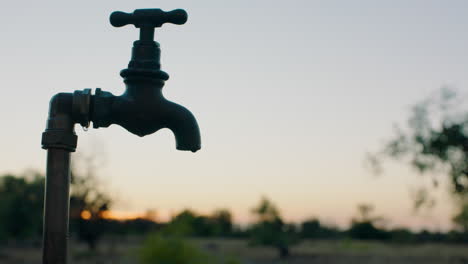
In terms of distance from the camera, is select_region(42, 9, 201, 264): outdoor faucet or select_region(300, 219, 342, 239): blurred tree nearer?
select_region(42, 9, 201, 264): outdoor faucet

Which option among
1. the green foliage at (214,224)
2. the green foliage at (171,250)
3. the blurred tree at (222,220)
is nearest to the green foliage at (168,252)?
the green foliage at (171,250)

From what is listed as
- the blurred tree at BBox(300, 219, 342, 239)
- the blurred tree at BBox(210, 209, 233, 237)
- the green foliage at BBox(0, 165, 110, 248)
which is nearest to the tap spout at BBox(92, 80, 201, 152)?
the green foliage at BBox(0, 165, 110, 248)

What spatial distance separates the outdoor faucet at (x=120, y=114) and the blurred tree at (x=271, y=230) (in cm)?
5371

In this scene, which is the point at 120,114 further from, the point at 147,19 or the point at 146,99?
the point at 147,19

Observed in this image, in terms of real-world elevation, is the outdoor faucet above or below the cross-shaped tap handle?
below

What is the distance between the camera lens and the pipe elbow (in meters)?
3.55

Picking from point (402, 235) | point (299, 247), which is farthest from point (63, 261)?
point (402, 235)

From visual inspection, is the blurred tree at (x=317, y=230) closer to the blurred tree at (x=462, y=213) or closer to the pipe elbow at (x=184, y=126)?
the blurred tree at (x=462, y=213)

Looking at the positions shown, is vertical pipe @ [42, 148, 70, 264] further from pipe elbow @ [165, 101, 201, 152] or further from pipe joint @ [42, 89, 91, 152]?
pipe elbow @ [165, 101, 201, 152]

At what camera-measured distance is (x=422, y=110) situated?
25.6 meters

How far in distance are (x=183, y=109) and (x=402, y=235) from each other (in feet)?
233

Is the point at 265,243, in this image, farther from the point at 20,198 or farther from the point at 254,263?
the point at 20,198

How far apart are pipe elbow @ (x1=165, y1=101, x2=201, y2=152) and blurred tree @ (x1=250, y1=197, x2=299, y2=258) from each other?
176 feet

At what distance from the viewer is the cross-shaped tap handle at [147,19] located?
3359mm
